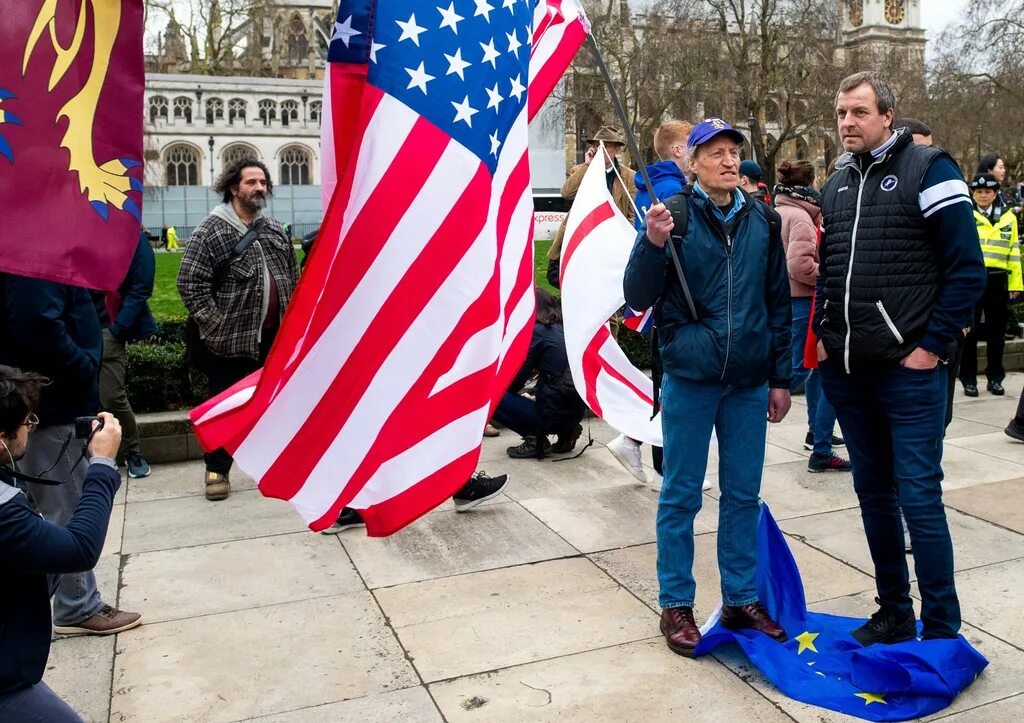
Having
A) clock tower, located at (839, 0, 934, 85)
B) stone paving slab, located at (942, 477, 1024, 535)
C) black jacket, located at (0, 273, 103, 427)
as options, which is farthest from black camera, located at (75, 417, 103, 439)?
clock tower, located at (839, 0, 934, 85)

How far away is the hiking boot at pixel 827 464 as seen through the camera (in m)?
6.85

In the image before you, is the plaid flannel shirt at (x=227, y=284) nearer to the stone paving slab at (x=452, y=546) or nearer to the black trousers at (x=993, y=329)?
the stone paving slab at (x=452, y=546)

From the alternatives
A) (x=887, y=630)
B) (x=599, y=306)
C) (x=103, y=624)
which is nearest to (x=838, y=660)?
(x=887, y=630)

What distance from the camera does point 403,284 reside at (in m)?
3.37

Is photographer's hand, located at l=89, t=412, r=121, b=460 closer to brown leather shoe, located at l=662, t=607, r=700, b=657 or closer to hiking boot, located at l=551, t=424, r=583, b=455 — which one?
brown leather shoe, located at l=662, t=607, r=700, b=657

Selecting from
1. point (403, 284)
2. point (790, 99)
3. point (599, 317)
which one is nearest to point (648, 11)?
point (790, 99)

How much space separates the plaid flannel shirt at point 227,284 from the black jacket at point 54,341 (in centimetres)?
159

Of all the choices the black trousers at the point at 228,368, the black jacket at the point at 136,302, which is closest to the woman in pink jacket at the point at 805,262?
the black trousers at the point at 228,368

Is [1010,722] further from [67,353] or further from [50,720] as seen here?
[67,353]

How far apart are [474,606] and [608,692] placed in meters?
1.01

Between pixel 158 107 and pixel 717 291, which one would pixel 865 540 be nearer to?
pixel 717 291

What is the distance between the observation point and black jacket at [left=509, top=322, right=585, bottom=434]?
7199 millimetres

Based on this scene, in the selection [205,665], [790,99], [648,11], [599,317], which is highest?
[648,11]

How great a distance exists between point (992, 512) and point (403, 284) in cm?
401
